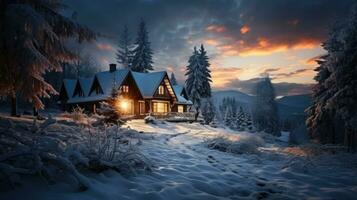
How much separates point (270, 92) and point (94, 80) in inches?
1813

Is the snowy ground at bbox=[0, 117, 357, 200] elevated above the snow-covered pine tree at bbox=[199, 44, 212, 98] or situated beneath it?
situated beneath

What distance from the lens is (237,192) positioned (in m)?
5.24

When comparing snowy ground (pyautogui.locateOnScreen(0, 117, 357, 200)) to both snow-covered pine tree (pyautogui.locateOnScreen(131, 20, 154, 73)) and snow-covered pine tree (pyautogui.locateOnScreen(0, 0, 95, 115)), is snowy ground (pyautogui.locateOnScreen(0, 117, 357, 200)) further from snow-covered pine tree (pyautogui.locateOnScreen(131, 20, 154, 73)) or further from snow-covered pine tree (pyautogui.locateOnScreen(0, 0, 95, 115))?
snow-covered pine tree (pyautogui.locateOnScreen(131, 20, 154, 73))

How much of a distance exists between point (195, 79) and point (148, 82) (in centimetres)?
989

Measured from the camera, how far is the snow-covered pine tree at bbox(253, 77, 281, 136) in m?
63.6

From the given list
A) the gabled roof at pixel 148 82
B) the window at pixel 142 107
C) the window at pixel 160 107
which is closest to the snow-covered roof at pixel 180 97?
the window at pixel 160 107

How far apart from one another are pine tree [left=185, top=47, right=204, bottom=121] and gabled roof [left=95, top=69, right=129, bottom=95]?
12.7 meters

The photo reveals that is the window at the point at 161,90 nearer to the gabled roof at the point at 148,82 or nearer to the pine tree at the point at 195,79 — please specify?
the gabled roof at the point at 148,82

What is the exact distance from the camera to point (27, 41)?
6.45 m

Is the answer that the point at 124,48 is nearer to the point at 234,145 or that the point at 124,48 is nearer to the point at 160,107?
the point at 160,107

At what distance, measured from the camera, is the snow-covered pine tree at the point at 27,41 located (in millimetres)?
6289

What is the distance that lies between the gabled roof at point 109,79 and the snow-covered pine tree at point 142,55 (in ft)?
37.5

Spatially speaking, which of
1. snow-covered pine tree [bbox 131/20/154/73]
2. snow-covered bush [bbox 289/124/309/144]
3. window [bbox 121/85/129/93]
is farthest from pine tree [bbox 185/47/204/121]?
snow-covered bush [bbox 289/124/309/144]

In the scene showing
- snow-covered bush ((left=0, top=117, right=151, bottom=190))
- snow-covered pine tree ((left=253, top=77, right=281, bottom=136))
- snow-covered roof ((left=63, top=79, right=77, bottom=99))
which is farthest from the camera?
snow-covered pine tree ((left=253, top=77, right=281, bottom=136))
